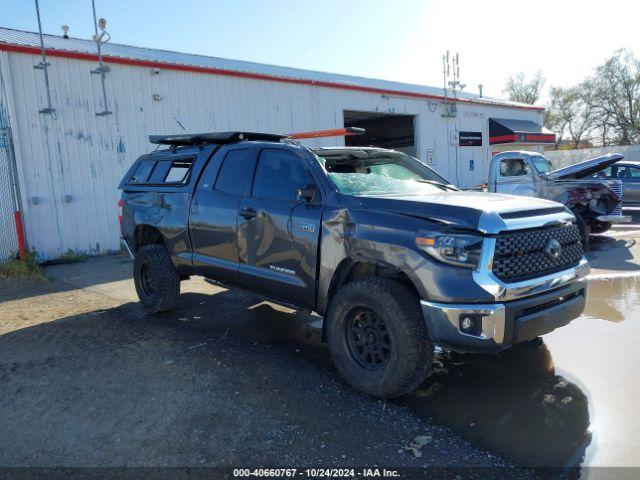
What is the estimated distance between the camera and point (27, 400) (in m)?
3.80

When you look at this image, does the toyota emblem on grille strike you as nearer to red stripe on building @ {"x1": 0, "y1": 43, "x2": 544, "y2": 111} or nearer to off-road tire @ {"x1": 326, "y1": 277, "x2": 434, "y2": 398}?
off-road tire @ {"x1": 326, "y1": 277, "x2": 434, "y2": 398}

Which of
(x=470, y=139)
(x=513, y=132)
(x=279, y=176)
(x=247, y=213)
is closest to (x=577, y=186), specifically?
(x=279, y=176)

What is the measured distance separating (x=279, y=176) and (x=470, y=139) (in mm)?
18352

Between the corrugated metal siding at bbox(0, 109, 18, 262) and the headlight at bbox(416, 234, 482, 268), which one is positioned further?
the corrugated metal siding at bbox(0, 109, 18, 262)

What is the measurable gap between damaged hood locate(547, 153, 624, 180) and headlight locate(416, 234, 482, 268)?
25.2 feet

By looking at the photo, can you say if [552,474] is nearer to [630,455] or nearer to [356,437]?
[630,455]

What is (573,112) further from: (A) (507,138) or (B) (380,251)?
(B) (380,251)

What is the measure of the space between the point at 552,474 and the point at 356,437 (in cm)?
114

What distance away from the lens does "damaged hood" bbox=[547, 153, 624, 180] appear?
9.53m

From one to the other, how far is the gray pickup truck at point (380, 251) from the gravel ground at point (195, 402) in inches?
18.0

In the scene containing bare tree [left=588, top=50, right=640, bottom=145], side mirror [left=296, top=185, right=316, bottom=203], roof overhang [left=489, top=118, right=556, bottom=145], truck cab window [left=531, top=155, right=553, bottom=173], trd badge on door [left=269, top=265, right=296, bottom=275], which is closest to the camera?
side mirror [left=296, top=185, right=316, bottom=203]

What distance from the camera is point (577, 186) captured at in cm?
970

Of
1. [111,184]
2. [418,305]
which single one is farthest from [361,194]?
[111,184]

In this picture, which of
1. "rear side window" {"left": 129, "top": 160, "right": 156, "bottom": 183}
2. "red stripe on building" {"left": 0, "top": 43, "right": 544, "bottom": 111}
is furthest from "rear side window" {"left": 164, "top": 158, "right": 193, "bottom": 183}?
"red stripe on building" {"left": 0, "top": 43, "right": 544, "bottom": 111}
